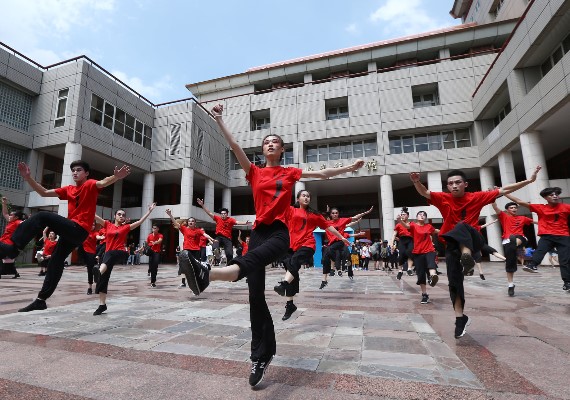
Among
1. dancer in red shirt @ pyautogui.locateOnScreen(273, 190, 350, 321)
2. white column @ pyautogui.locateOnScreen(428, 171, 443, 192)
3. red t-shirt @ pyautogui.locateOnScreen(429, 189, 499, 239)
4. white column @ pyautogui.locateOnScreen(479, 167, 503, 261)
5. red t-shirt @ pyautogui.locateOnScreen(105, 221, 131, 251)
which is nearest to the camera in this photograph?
red t-shirt @ pyautogui.locateOnScreen(429, 189, 499, 239)

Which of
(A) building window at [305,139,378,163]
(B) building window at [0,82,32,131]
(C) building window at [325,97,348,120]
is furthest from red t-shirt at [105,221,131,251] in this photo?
(C) building window at [325,97,348,120]

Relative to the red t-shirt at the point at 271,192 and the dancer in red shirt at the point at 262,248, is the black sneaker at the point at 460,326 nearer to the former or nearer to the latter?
the dancer in red shirt at the point at 262,248

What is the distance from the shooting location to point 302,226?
6398 millimetres

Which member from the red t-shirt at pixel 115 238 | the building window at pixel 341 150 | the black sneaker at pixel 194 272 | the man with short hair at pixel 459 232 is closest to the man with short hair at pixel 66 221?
the red t-shirt at pixel 115 238

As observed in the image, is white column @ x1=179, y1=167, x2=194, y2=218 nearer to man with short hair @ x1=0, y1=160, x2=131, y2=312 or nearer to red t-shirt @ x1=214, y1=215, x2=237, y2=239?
red t-shirt @ x1=214, y1=215, x2=237, y2=239

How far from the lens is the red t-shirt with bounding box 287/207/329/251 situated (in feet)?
20.5

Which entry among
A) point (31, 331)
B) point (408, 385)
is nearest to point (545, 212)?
point (408, 385)

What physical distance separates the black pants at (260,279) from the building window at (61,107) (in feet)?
78.2

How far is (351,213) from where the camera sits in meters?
34.6

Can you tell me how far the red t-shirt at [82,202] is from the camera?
→ 14.2 ft

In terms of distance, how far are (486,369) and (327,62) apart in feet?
117

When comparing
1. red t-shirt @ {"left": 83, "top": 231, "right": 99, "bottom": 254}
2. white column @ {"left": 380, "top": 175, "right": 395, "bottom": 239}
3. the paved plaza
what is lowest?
the paved plaza

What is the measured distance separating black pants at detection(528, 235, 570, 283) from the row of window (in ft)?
81.5

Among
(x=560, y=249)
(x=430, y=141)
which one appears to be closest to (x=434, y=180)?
(x=430, y=141)
